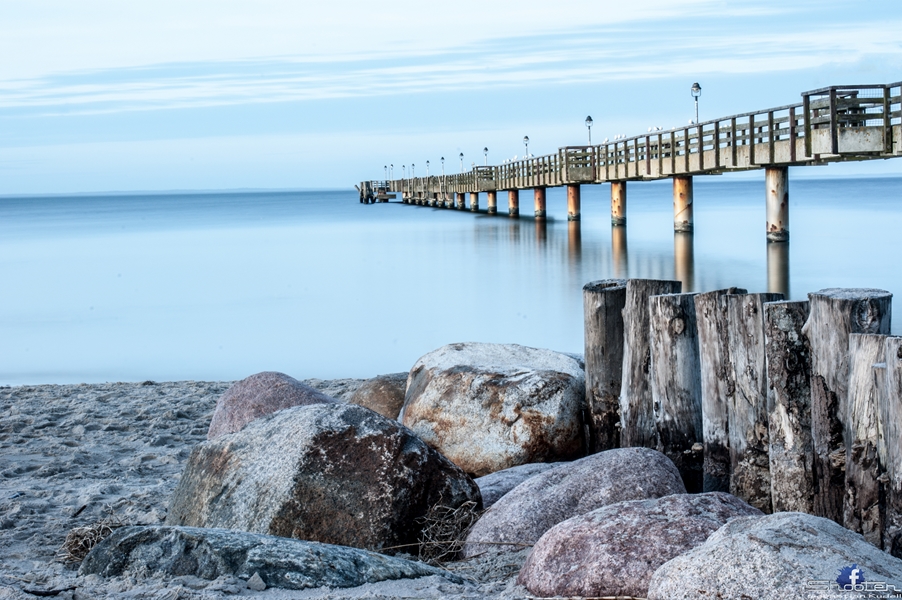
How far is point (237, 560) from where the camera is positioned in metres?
4.01

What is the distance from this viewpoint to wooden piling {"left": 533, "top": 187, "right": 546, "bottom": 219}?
52219 mm

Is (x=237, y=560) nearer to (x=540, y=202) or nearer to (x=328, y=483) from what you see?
(x=328, y=483)

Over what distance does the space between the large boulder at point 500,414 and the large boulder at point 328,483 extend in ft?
4.21

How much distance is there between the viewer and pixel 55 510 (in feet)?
20.2

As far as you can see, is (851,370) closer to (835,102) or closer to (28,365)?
(28,365)

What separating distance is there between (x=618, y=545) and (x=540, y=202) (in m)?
49.1

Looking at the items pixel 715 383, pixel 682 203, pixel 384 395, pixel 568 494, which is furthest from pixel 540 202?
pixel 568 494

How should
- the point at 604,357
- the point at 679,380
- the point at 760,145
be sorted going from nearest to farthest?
the point at 679,380, the point at 604,357, the point at 760,145

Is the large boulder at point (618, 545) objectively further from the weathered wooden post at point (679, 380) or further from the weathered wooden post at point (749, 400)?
the weathered wooden post at point (679, 380)

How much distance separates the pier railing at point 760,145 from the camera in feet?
62.0

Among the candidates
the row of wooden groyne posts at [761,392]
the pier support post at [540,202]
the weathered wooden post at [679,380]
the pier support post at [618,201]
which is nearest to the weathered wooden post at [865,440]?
the row of wooden groyne posts at [761,392]

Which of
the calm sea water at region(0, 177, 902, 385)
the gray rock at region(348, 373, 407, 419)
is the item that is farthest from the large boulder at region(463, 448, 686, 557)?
the calm sea water at region(0, 177, 902, 385)

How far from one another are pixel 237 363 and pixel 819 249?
2106 centimetres

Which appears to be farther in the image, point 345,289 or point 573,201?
point 573,201
